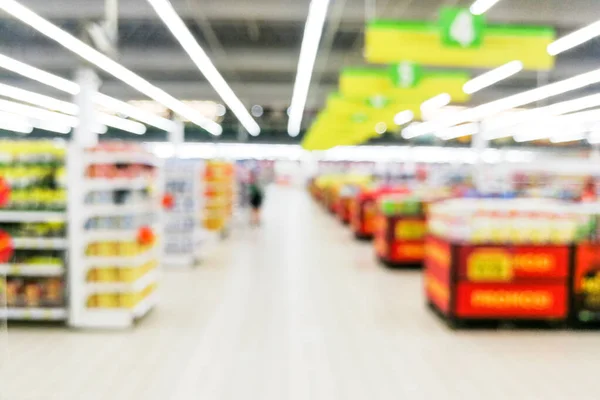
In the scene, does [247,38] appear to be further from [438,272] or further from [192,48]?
[438,272]

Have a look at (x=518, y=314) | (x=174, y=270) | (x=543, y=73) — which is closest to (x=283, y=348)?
(x=518, y=314)

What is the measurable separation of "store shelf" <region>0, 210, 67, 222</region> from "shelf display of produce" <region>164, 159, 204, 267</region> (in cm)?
362

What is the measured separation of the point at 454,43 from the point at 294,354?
146 inches

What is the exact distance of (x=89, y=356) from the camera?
16.1 feet

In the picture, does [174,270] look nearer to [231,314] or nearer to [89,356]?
[231,314]

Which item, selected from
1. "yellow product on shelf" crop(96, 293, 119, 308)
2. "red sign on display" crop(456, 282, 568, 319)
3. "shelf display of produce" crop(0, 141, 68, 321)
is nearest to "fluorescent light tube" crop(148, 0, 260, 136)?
"shelf display of produce" crop(0, 141, 68, 321)

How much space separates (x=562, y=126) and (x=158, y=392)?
23.1 metres

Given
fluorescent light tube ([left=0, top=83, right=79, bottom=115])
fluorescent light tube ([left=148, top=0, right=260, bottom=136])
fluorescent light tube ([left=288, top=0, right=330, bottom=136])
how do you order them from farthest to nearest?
fluorescent light tube ([left=0, top=83, right=79, bottom=115]), fluorescent light tube ([left=148, top=0, right=260, bottom=136]), fluorescent light tube ([left=288, top=0, right=330, bottom=136])

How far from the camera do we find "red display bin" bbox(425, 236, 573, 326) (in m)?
5.76

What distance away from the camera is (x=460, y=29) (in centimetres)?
632

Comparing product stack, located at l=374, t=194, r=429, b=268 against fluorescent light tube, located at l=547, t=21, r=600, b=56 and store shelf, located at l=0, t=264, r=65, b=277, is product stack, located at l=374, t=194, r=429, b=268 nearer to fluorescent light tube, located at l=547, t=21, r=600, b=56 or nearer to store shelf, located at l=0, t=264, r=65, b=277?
fluorescent light tube, located at l=547, t=21, r=600, b=56

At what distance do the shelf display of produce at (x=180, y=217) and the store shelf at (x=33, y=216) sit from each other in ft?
11.9

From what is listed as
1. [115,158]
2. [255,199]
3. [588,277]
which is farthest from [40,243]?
[255,199]

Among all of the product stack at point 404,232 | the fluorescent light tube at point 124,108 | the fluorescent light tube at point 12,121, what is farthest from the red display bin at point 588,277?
the fluorescent light tube at point 12,121
